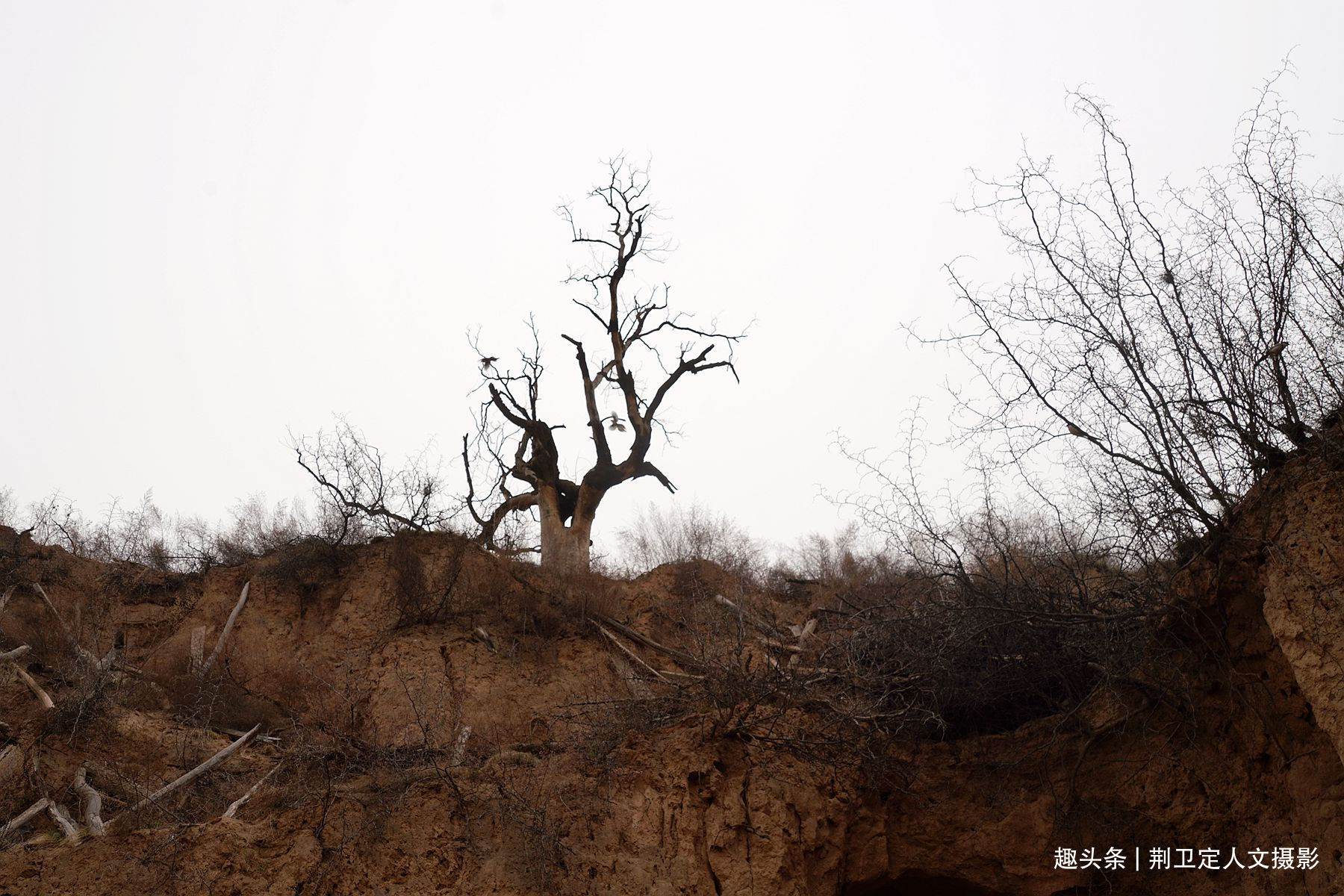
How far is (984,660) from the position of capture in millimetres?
9039

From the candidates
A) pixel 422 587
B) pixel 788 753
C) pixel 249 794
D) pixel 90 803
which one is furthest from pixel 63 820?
pixel 788 753

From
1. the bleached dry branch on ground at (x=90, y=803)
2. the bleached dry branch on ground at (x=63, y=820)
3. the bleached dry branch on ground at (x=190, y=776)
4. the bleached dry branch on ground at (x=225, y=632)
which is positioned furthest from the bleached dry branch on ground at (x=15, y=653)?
the bleached dry branch on ground at (x=63, y=820)

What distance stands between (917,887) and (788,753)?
6.48 feet

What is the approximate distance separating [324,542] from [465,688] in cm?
371

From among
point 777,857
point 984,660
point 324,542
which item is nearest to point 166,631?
point 324,542

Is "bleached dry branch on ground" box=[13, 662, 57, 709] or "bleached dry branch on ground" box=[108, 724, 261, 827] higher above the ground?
"bleached dry branch on ground" box=[13, 662, 57, 709]

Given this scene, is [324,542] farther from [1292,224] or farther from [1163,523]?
[1292,224]

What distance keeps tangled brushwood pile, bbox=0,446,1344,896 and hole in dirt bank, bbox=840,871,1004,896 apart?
72 millimetres

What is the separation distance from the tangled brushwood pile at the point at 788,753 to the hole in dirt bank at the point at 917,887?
72 millimetres

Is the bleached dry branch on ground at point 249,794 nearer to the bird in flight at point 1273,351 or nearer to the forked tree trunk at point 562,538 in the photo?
the forked tree trunk at point 562,538

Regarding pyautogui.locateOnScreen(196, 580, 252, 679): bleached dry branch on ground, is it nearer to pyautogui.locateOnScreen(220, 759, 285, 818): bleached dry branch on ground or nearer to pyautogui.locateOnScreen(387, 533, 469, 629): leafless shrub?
pyautogui.locateOnScreen(387, 533, 469, 629): leafless shrub

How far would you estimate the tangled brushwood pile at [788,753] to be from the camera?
7.11 m

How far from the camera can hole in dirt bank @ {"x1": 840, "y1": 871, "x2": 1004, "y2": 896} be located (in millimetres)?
9070

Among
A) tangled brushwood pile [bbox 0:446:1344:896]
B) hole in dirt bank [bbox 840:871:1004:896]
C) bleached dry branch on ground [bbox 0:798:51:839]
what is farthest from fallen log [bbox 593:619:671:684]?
bleached dry branch on ground [bbox 0:798:51:839]
